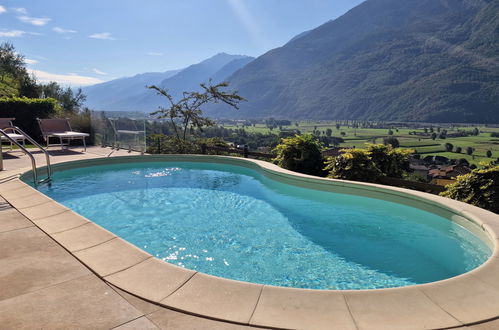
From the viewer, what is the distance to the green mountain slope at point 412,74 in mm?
87062

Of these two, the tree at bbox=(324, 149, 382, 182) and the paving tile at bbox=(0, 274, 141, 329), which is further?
the tree at bbox=(324, 149, 382, 182)

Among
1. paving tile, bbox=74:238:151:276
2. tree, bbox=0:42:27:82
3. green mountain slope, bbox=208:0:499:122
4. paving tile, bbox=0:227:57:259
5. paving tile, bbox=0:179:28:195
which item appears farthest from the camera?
green mountain slope, bbox=208:0:499:122

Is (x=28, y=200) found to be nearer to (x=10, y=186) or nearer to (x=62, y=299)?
(x=10, y=186)

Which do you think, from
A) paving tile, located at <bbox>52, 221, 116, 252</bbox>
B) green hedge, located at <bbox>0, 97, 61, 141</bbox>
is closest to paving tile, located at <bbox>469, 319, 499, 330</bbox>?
paving tile, located at <bbox>52, 221, 116, 252</bbox>

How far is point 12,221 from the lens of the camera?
4062mm

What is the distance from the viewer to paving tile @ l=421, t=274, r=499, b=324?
7.48 ft

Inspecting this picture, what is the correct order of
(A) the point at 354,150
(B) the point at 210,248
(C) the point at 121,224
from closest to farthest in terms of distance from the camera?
(B) the point at 210,248 → (C) the point at 121,224 → (A) the point at 354,150

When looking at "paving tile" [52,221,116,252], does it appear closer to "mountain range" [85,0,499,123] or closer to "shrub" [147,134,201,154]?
"shrub" [147,134,201,154]

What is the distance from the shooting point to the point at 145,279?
2682 millimetres

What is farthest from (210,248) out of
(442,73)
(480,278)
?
(442,73)

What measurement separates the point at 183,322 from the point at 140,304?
44 cm

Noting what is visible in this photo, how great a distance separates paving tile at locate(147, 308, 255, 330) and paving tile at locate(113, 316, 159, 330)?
3 cm

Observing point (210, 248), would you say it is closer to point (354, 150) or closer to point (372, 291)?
point (372, 291)

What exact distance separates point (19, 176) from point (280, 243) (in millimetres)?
6407
